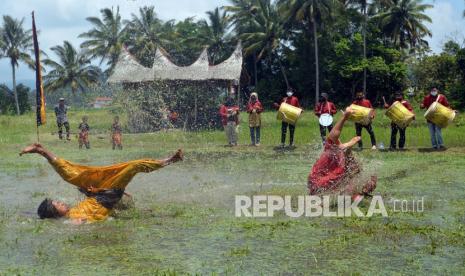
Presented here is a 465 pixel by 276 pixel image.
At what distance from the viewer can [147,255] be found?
22.1 feet

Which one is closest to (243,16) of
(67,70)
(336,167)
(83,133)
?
(67,70)

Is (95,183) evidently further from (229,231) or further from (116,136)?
(116,136)

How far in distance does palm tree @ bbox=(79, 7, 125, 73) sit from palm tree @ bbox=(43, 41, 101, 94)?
9.79ft

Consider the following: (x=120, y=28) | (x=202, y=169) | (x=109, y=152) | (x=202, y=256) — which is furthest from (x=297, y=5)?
(x=202, y=256)

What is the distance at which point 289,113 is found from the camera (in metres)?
16.6

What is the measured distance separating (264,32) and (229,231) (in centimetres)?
4042

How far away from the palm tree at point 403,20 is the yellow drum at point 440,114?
109ft

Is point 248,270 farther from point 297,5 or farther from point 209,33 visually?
point 209,33

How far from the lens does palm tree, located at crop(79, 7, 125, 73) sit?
54.2 meters

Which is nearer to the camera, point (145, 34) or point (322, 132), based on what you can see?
point (322, 132)

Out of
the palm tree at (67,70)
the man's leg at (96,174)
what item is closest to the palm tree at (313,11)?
the palm tree at (67,70)

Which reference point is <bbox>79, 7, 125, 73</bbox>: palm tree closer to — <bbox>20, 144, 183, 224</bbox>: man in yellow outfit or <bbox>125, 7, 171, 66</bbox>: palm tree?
<bbox>125, 7, 171, 66</bbox>: palm tree

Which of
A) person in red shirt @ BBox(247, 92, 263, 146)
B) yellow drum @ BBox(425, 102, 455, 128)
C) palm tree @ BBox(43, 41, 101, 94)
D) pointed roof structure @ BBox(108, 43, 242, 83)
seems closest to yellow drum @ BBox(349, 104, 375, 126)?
yellow drum @ BBox(425, 102, 455, 128)

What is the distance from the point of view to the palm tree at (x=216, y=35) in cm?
5069
